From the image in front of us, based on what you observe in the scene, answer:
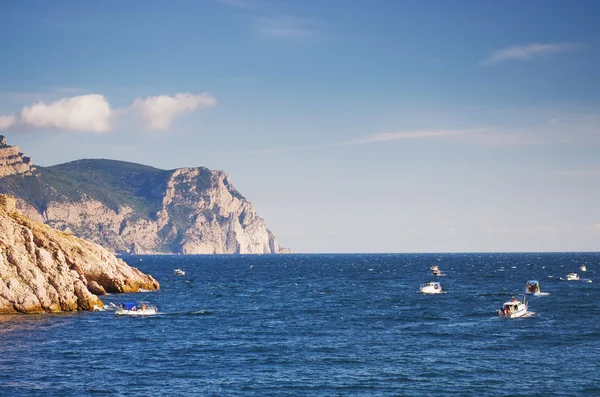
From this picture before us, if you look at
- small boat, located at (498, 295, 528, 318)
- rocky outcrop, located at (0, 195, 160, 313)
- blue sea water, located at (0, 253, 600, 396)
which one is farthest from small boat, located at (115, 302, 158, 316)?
small boat, located at (498, 295, 528, 318)

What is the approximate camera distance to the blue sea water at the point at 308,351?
177 feet

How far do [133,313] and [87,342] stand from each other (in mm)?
22267

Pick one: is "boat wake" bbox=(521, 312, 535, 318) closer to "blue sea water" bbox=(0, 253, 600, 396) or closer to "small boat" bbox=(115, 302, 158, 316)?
"blue sea water" bbox=(0, 253, 600, 396)

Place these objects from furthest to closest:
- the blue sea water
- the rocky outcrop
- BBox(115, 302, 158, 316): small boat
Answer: BBox(115, 302, 158, 316): small boat
the rocky outcrop
the blue sea water

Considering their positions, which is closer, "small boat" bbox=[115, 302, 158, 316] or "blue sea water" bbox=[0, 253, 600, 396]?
"blue sea water" bbox=[0, 253, 600, 396]

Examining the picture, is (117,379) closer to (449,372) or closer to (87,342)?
(87,342)

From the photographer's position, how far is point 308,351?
227 ft

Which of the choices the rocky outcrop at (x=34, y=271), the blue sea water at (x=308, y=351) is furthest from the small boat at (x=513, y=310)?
the rocky outcrop at (x=34, y=271)

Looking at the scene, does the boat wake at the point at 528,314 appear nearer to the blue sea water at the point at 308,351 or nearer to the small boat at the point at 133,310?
the blue sea water at the point at 308,351

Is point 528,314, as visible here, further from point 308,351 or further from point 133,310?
point 133,310

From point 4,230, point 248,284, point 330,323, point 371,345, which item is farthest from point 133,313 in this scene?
point 248,284

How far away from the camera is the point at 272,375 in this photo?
191 ft

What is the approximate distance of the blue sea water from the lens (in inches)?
2127

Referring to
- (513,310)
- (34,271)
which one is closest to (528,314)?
(513,310)
